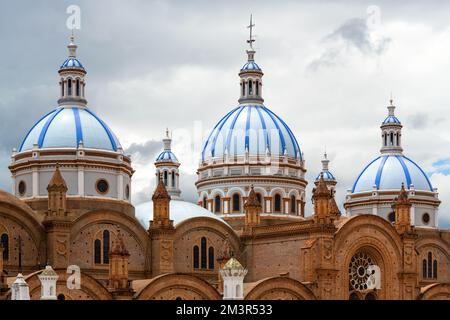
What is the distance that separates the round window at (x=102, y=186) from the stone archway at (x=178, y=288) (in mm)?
10571

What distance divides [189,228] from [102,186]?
7597mm

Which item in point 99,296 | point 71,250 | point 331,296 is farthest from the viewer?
point 331,296

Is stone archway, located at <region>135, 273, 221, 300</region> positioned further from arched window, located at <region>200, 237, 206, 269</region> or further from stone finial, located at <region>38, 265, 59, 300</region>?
arched window, located at <region>200, 237, 206, 269</region>

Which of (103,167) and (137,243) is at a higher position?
(103,167)

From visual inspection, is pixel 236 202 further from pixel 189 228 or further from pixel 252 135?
pixel 189 228

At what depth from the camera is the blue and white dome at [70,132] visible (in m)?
83.1

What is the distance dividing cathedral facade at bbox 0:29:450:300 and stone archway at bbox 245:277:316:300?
0.32 ft

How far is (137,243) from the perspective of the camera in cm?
8156

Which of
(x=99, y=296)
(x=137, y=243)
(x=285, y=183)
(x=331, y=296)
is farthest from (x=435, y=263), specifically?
(x=99, y=296)

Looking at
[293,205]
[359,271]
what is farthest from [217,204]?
[359,271]

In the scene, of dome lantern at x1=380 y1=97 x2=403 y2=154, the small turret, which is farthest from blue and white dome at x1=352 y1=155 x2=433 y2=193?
the small turret
